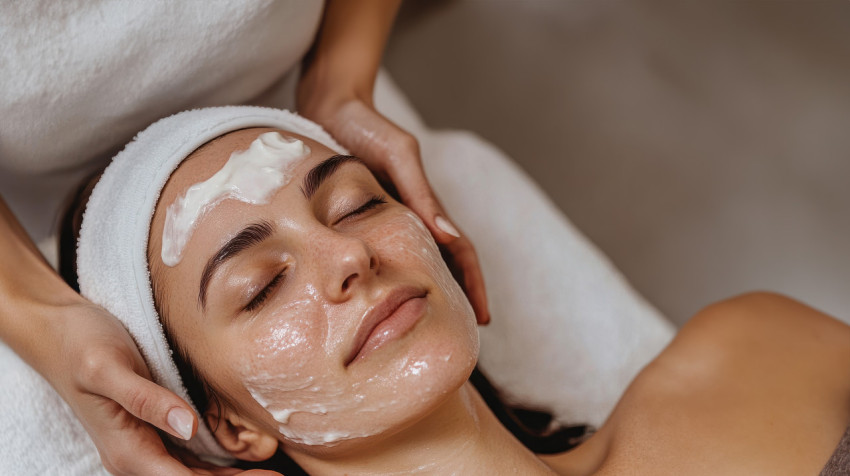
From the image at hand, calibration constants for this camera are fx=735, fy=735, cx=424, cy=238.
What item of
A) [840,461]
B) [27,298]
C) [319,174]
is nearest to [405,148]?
[319,174]

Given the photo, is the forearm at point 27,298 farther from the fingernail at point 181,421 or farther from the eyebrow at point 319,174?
the eyebrow at point 319,174

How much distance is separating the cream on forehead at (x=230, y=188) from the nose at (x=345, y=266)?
118 millimetres

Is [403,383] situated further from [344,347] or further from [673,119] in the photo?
[673,119]

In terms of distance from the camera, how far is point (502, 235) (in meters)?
1.39

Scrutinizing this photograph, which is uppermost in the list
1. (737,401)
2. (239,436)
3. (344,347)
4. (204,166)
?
(204,166)

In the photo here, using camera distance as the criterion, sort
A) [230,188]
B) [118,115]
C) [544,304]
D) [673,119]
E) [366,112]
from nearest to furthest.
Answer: [230,188] → [118,115] → [366,112] → [544,304] → [673,119]

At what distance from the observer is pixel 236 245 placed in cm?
89

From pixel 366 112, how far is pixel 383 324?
0.47 m

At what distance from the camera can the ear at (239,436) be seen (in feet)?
3.24

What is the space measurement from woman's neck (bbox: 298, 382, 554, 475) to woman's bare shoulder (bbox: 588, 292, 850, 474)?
0.63ft

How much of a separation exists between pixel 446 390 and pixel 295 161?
35cm

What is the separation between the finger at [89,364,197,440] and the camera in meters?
0.80

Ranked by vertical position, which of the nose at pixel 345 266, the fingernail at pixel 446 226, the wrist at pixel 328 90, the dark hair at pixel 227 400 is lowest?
the dark hair at pixel 227 400

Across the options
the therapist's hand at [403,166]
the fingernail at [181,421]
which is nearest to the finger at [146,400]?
the fingernail at [181,421]
